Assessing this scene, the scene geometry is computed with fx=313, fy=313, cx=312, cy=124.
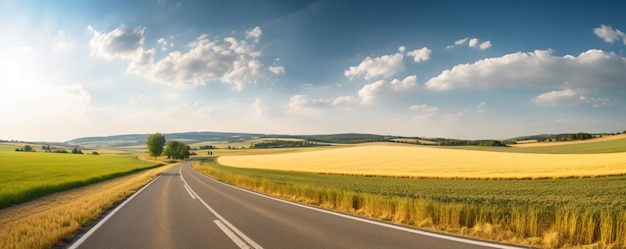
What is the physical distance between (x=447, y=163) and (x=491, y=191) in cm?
2105

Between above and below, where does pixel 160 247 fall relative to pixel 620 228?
below

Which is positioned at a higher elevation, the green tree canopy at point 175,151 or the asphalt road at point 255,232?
the asphalt road at point 255,232

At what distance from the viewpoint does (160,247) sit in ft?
21.4

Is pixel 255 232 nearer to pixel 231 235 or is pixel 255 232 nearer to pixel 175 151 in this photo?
pixel 231 235

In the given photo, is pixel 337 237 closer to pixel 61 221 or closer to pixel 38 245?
pixel 38 245

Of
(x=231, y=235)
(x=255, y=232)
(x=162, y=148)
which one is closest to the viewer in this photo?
(x=231, y=235)

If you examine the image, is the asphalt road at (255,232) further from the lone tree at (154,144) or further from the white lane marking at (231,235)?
the lone tree at (154,144)

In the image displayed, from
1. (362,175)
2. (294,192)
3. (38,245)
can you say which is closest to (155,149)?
(362,175)

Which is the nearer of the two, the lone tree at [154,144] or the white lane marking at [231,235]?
the white lane marking at [231,235]

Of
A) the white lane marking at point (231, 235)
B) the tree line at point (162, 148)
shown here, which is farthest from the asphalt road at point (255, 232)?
the tree line at point (162, 148)

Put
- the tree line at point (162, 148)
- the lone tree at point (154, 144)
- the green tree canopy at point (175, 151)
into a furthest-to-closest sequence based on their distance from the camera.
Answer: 1. the green tree canopy at point (175, 151)
2. the tree line at point (162, 148)
3. the lone tree at point (154, 144)

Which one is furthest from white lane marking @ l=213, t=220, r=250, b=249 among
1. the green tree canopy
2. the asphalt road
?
the green tree canopy

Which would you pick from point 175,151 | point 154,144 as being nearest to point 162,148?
point 154,144

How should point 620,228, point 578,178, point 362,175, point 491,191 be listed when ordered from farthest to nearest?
1. point 362,175
2. point 578,178
3. point 491,191
4. point 620,228
